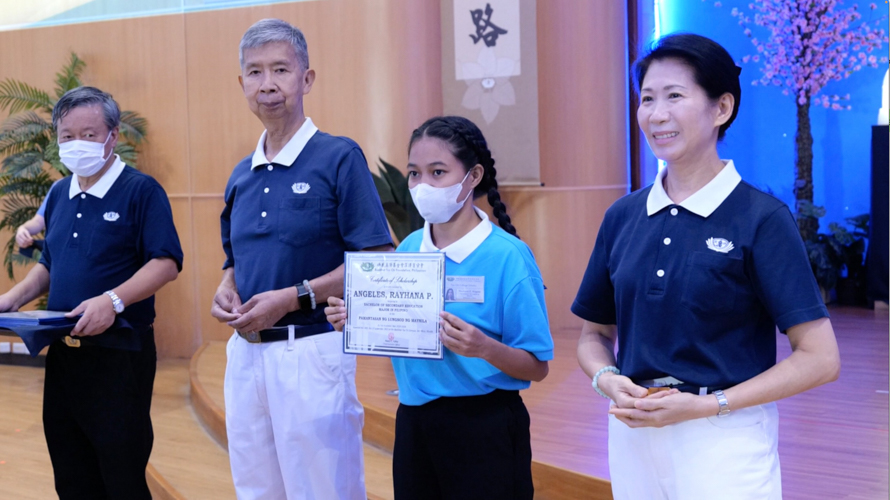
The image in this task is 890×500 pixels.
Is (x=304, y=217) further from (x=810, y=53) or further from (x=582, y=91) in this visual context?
(x=810, y=53)

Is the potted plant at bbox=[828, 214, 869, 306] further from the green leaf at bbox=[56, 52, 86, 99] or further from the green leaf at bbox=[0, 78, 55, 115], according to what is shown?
the green leaf at bbox=[0, 78, 55, 115]

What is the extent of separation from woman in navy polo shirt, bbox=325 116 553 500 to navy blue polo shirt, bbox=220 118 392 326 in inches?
13.1

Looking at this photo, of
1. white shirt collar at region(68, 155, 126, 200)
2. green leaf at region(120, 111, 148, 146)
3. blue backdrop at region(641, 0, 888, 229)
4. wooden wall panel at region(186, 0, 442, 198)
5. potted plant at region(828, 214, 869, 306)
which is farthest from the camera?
blue backdrop at region(641, 0, 888, 229)

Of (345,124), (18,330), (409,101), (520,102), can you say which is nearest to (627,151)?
(520,102)

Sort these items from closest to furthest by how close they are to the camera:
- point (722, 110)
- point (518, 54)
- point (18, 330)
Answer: point (722, 110)
point (18, 330)
point (518, 54)

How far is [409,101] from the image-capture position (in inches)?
243

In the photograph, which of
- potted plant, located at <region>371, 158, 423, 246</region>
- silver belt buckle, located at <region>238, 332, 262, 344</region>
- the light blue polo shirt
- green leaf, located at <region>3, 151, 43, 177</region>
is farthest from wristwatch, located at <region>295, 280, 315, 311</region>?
green leaf, located at <region>3, 151, 43, 177</region>

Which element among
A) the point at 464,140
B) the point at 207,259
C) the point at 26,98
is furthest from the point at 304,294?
the point at 26,98

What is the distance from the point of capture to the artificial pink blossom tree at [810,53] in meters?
7.48

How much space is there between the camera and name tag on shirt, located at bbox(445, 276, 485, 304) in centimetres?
181

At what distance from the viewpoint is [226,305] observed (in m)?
2.19

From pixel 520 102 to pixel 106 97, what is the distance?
371cm

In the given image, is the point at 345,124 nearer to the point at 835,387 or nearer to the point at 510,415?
the point at 835,387

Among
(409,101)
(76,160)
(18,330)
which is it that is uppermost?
(409,101)
